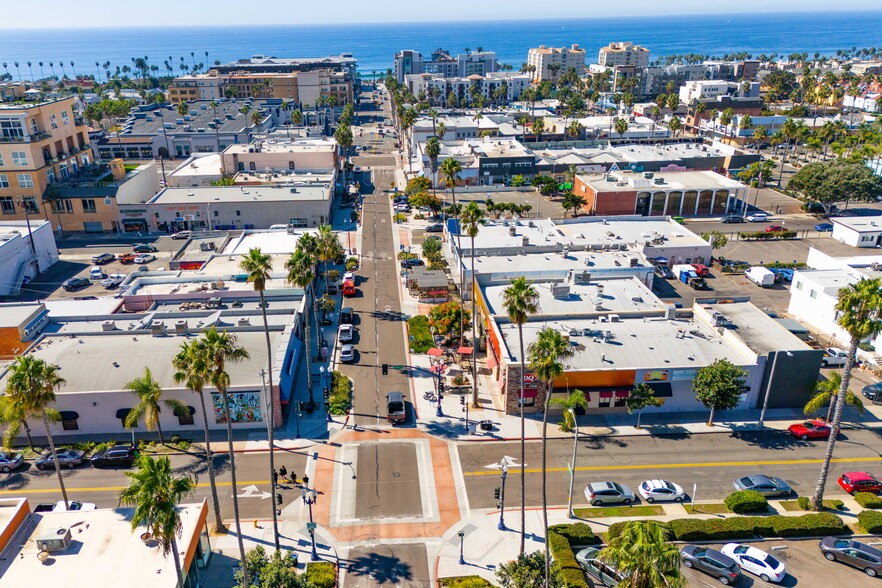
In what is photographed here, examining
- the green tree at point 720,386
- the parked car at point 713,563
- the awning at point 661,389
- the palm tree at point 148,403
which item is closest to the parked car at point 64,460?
the palm tree at point 148,403

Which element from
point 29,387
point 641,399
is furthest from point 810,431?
point 29,387

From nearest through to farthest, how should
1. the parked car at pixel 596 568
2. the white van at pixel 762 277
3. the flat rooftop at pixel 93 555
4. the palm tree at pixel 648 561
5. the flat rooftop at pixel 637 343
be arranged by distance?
the palm tree at pixel 648 561
the flat rooftop at pixel 93 555
the parked car at pixel 596 568
the flat rooftop at pixel 637 343
the white van at pixel 762 277

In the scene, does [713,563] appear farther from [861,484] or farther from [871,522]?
[861,484]

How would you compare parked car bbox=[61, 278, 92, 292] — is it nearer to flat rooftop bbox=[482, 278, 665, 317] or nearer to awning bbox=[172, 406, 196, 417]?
awning bbox=[172, 406, 196, 417]

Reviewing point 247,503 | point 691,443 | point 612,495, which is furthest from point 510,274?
point 247,503

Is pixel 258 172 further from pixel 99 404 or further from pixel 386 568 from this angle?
pixel 386 568

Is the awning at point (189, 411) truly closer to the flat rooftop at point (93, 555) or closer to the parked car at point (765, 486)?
the flat rooftop at point (93, 555)
